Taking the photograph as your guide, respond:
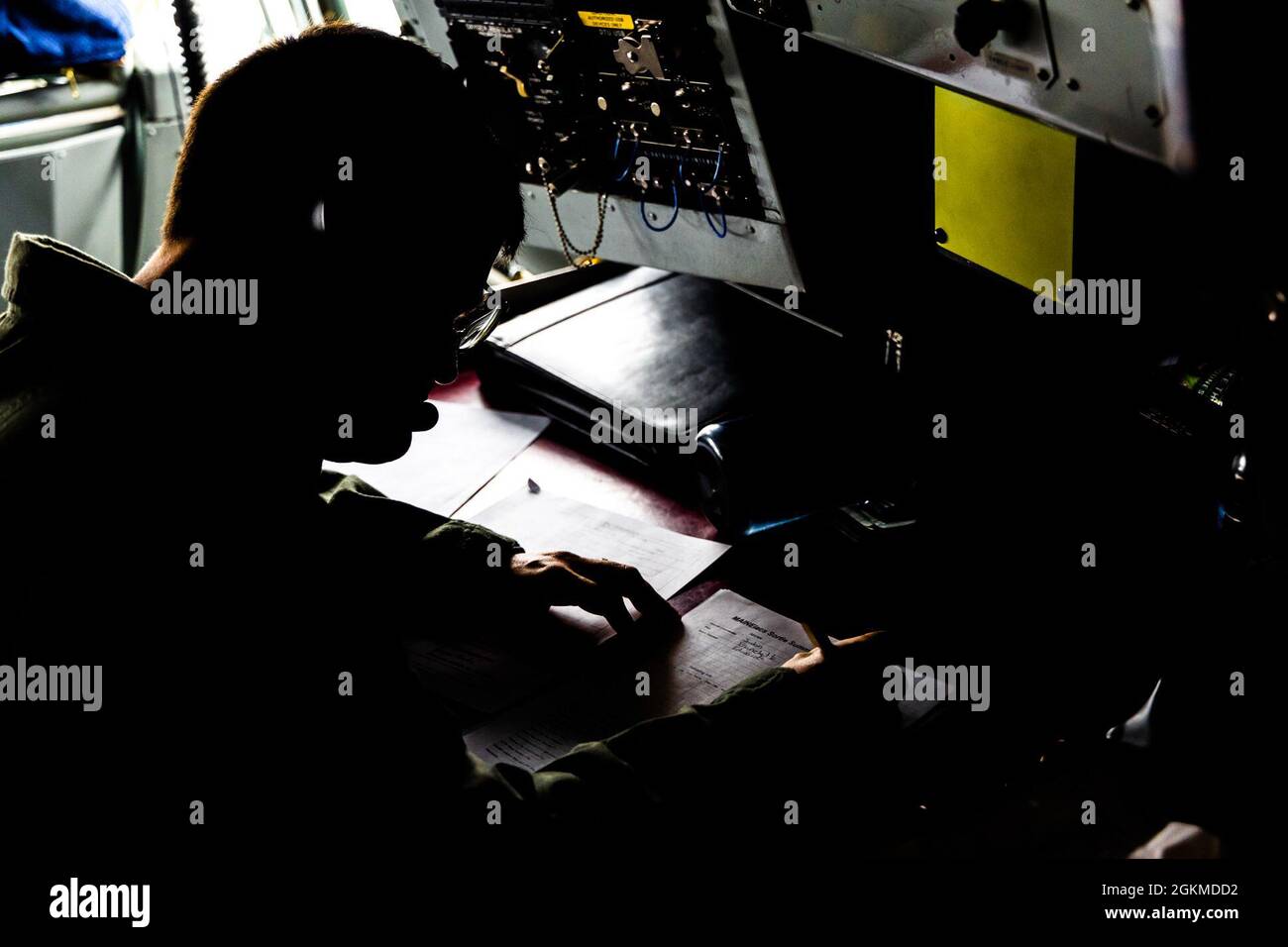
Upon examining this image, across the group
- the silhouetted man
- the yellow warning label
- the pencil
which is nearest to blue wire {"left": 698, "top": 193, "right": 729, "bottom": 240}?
the yellow warning label

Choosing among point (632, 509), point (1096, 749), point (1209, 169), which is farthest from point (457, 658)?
point (1209, 169)

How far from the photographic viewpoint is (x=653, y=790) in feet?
2.95

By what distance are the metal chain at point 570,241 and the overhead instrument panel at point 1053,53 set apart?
0.62 meters

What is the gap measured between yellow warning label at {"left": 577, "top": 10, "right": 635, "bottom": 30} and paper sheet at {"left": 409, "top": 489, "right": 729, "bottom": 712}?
0.58m

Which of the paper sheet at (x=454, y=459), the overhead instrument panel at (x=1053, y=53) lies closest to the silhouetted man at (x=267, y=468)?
the overhead instrument panel at (x=1053, y=53)

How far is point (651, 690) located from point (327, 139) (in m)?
0.57

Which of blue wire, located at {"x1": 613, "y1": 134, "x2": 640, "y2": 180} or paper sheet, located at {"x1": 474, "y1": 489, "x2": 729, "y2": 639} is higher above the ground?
blue wire, located at {"x1": 613, "y1": 134, "x2": 640, "y2": 180}

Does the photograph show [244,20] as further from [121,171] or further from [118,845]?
[118,845]

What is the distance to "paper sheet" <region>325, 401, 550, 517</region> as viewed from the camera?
4.92ft

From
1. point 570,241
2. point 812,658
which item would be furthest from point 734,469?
point 570,241

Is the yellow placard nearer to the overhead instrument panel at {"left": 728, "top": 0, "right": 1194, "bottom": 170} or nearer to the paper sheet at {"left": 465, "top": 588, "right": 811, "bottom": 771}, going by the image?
the overhead instrument panel at {"left": 728, "top": 0, "right": 1194, "bottom": 170}

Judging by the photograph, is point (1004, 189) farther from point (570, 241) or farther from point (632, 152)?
point (570, 241)

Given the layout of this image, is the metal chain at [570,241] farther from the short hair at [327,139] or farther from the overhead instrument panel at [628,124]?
the short hair at [327,139]
